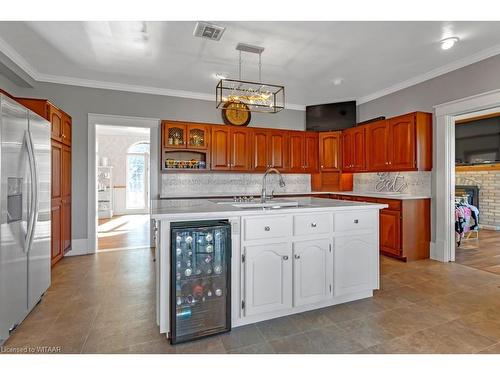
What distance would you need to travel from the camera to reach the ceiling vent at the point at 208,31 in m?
2.74

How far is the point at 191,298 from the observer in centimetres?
198

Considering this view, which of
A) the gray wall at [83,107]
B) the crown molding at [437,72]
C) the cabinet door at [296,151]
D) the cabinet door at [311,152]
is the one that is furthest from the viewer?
the cabinet door at [311,152]

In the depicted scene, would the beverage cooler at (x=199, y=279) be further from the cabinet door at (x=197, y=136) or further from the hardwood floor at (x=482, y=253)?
the hardwood floor at (x=482, y=253)

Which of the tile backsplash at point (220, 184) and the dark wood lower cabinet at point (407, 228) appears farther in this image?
the tile backsplash at point (220, 184)

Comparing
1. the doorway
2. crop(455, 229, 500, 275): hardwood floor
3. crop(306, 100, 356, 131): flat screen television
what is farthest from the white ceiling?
the doorway

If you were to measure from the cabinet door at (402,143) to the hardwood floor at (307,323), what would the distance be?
166 centimetres

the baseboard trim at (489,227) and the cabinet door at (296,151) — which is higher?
the cabinet door at (296,151)

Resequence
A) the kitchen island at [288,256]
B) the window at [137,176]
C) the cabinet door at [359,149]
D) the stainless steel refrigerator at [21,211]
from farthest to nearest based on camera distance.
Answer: the window at [137,176], the cabinet door at [359,149], the kitchen island at [288,256], the stainless steel refrigerator at [21,211]

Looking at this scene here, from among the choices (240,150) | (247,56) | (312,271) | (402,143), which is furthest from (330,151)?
(312,271)

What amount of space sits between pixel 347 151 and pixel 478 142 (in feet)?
10.4

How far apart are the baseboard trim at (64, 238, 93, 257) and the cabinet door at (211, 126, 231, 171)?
2333mm

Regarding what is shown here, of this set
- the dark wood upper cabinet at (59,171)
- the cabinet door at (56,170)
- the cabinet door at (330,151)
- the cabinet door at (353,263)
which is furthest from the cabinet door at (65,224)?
the cabinet door at (330,151)

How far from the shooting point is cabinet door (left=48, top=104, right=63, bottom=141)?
11.3 feet

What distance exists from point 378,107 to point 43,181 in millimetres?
5052
